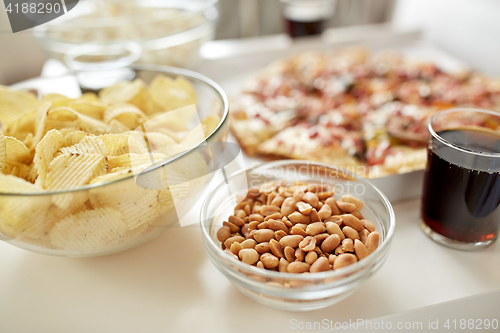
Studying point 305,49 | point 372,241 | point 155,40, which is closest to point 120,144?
point 372,241

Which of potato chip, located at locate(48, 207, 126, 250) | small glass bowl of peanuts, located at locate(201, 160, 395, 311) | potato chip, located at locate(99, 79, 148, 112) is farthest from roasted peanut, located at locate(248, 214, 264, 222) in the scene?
potato chip, located at locate(99, 79, 148, 112)

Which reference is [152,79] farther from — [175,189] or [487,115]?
[487,115]

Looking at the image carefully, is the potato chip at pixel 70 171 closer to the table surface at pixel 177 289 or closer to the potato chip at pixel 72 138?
the potato chip at pixel 72 138

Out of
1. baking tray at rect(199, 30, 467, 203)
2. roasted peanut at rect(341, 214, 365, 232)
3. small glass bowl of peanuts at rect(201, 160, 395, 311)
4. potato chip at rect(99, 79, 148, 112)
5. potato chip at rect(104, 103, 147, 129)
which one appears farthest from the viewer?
baking tray at rect(199, 30, 467, 203)

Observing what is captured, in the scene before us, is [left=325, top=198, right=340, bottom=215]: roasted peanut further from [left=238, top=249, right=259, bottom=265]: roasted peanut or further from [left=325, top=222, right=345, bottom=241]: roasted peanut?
[left=238, top=249, right=259, bottom=265]: roasted peanut

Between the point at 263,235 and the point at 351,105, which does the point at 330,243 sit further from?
the point at 351,105
